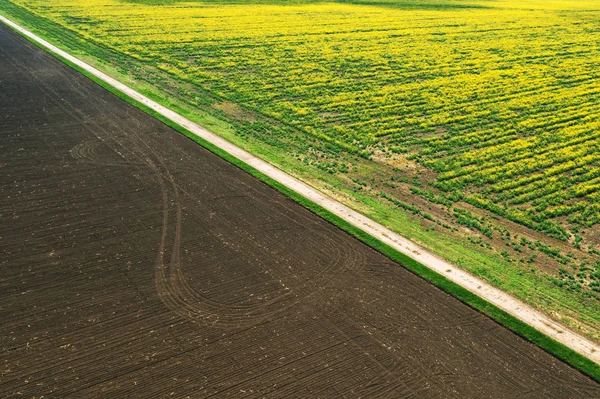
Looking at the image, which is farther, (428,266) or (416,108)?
(416,108)

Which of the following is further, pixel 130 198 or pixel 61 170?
pixel 61 170


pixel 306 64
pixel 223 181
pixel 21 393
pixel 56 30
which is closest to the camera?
pixel 21 393

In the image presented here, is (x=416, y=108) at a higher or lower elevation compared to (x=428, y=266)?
higher

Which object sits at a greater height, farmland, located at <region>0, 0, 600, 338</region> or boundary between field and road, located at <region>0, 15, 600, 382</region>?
farmland, located at <region>0, 0, 600, 338</region>

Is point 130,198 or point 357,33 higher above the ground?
point 357,33

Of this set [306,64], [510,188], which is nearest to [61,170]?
[510,188]

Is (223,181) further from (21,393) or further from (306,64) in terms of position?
(306,64)
